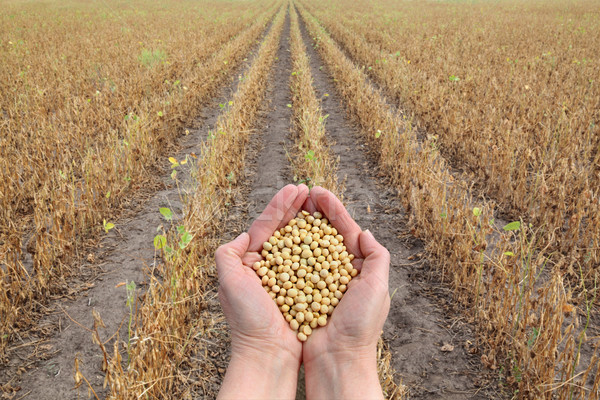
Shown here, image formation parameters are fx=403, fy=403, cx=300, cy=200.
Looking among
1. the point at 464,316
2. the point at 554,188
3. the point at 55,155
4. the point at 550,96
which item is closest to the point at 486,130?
the point at 554,188

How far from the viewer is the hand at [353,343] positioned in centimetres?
205

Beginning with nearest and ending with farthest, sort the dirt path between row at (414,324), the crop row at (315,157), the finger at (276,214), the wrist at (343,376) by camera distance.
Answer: the wrist at (343,376), the crop row at (315,157), the dirt path between row at (414,324), the finger at (276,214)

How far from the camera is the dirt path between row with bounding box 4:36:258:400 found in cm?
253

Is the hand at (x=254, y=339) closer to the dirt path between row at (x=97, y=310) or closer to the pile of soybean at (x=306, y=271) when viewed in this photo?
the pile of soybean at (x=306, y=271)

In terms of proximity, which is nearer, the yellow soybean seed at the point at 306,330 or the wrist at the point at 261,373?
the wrist at the point at 261,373

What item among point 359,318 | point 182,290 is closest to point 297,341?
point 359,318

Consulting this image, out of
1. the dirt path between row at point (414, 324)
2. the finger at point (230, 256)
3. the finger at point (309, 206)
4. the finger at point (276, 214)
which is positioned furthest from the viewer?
the finger at point (309, 206)

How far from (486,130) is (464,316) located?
319cm

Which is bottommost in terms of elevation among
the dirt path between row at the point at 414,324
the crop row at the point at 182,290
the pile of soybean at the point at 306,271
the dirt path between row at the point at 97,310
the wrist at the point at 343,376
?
the dirt path between row at the point at 97,310

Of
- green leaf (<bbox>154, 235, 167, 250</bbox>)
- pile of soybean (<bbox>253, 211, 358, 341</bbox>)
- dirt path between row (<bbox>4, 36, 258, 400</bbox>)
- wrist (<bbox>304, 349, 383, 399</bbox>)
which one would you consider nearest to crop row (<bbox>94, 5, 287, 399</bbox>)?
green leaf (<bbox>154, 235, 167, 250</bbox>)

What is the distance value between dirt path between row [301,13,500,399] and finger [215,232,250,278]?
1266mm

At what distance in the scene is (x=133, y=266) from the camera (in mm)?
3623

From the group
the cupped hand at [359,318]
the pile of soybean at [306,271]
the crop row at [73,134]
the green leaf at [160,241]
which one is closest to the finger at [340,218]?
the pile of soybean at [306,271]

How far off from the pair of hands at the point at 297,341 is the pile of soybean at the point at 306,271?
7 cm
